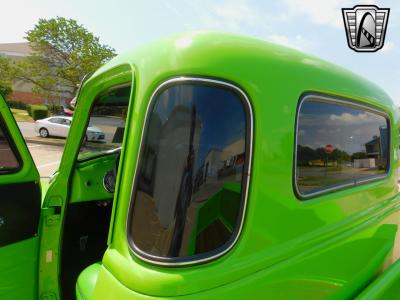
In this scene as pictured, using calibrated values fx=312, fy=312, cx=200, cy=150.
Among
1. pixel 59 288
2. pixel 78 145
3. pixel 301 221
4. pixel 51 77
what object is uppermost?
pixel 51 77

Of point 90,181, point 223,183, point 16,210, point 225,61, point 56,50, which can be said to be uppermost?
point 56,50

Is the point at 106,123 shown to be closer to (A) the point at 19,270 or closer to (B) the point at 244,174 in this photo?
(A) the point at 19,270

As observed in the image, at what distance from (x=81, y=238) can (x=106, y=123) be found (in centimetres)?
95

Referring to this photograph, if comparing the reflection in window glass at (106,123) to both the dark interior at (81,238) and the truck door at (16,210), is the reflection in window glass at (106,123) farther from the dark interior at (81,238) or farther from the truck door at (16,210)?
the truck door at (16,210)

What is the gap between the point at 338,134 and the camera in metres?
1.87

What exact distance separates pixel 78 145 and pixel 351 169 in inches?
76.7

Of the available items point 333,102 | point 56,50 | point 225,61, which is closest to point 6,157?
point 225,61

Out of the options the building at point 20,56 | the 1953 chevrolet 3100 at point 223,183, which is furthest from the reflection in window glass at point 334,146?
the building at point 20,56

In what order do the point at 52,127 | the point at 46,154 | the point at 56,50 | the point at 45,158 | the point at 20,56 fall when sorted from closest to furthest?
the point at 45,158, the point at 46,154, the point at 52,127, the point at 56,50, the point at 20,56

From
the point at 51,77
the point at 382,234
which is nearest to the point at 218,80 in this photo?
the point at 382,234

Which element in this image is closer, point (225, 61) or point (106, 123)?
point (225, 61)

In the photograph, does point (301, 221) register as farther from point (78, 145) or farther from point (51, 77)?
point (51, 77)

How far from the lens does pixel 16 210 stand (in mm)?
1884

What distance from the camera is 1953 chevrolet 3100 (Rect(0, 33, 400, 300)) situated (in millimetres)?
1207
